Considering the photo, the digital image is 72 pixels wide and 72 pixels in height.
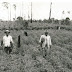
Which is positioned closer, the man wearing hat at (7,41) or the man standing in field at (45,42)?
the man wearing hat at (7,41)

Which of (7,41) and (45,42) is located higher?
(7,41)

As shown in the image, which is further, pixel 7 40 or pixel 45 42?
pixel 45 42

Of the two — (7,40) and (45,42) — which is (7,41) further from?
(45,42)

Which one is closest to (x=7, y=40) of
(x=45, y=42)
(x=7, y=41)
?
(x=7, y=41)

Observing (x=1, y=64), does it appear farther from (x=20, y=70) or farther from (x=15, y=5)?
(x=15, y=5)

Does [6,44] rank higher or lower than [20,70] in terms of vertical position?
higher

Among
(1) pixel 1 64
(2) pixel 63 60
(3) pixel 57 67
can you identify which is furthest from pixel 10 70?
(2) pixel 63 60

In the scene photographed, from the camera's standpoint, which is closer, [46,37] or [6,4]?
[46,37]

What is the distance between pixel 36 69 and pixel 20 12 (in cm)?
7147

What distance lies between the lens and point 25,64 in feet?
30.0

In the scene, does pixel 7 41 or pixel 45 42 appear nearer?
pixel 7 41

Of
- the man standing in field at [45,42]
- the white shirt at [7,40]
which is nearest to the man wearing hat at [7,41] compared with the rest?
the white shirt at [7,40]

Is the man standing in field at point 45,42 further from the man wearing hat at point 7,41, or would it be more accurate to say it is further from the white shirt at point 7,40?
the white shirt at point 7,40

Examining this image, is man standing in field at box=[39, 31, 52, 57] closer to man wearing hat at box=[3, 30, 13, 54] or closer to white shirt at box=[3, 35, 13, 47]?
man wearing hat at box=[3, 30, 13, 54]
